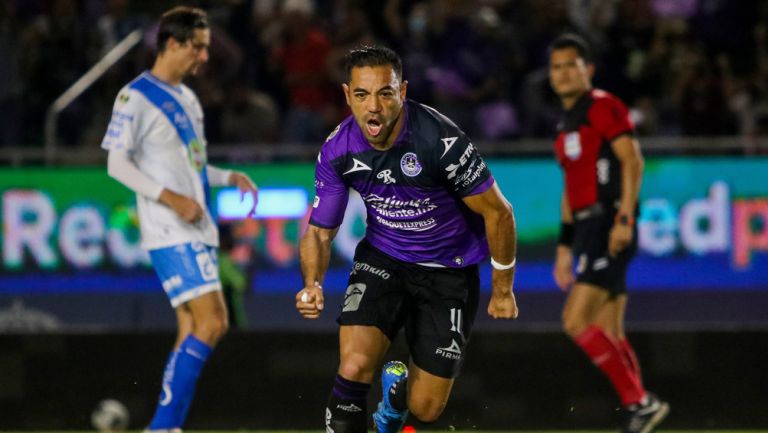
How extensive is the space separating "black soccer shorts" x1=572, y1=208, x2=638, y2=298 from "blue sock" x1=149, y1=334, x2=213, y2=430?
229cm

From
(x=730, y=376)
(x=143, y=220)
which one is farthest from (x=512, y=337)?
(x=143, y=220)

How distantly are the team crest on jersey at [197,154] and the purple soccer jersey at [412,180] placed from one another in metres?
1.31

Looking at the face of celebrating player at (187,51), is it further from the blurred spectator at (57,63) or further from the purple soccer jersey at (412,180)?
the blurred spectator at (57,63)

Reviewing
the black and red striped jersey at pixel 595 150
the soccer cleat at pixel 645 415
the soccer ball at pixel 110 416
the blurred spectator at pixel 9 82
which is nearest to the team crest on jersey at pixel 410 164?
the black and red striped jersey at pixel 595 150

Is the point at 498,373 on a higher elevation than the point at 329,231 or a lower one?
lower

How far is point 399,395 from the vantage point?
6.13 meters

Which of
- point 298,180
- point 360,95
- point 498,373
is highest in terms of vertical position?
point 360,95

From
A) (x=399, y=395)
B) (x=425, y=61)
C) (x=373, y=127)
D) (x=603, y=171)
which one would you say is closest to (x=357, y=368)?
(x=399, y=395)

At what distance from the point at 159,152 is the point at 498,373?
8.57 ft

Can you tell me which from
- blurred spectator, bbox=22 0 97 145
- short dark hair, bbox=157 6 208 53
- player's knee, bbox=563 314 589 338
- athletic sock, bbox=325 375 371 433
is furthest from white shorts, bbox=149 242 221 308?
blurred spectator, bbox=22 0 97 145

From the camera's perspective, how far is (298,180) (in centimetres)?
1033

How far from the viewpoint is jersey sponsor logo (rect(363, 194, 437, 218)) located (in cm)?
574

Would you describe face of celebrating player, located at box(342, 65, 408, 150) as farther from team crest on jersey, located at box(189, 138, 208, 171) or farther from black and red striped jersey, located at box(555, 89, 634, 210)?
black and red striped jersey, located at box(555, 89, 634, 210)

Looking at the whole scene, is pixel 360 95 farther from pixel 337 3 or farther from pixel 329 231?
pixel 337 3
